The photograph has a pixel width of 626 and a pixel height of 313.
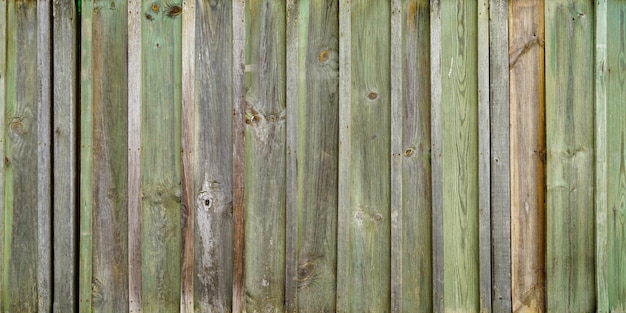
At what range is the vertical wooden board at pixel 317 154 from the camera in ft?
10.3

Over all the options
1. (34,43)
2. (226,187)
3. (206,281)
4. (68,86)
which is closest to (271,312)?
(206,281)

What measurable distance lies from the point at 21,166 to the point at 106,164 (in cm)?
52

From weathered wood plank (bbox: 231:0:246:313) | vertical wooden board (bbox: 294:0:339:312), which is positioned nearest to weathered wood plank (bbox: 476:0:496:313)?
vertical wooden board (bbox: 294:0:339:312)

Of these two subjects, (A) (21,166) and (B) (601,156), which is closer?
(B) (601,156)

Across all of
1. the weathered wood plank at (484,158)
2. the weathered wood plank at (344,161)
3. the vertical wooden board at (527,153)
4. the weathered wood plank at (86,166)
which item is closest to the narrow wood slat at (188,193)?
the weathered wood plank at (86,166)

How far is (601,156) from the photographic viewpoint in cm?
308

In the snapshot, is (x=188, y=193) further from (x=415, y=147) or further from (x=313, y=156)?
(x=415, y=147)

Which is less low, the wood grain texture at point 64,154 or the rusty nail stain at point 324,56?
the rusty nail stain at point 324,56

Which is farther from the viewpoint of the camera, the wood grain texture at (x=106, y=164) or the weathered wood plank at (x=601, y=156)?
the wood grain texture at (x=106, y=164)

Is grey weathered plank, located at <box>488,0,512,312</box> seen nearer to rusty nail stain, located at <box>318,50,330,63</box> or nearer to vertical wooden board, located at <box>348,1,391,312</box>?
vertical wooden board, located at <box>348,1,391,312</box>

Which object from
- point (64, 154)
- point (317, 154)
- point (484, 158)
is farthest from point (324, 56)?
point (64, 154)

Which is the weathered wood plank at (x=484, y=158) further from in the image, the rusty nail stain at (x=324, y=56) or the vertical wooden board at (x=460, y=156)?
the rusty nail stain at (x=324, y=56)

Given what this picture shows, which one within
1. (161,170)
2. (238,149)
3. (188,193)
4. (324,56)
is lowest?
(188,193)

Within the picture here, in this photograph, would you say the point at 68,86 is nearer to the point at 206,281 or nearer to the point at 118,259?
the point at 118,259
